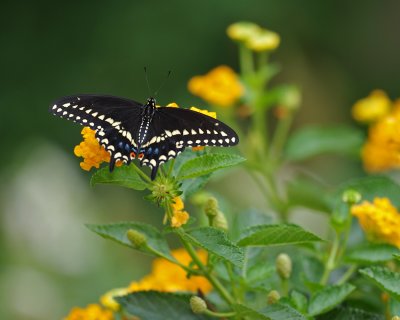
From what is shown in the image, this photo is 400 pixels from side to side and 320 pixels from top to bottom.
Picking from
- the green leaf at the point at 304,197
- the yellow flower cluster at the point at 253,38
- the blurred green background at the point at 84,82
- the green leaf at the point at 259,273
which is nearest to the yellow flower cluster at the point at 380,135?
the green leaf at the point at 304,197

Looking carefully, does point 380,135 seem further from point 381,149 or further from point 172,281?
point 172,281

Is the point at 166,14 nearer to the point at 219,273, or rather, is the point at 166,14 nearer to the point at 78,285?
the point at 78,285

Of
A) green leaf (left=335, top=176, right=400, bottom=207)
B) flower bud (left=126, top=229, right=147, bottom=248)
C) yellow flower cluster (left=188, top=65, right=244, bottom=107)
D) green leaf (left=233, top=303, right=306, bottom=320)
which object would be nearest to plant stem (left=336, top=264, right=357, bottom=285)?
green leaf (left=335, top=176, right=400, bottom=207)

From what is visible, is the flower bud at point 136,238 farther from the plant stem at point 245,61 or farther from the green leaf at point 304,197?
the plant stem at point 245,61

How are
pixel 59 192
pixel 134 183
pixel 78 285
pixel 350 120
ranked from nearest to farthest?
1. pixel 134 183
2. pixel 78 285
3. pixel 59 192
4. pixel 350 120

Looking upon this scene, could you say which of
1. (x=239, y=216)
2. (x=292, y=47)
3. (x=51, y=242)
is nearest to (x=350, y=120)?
(x=292, y=47)

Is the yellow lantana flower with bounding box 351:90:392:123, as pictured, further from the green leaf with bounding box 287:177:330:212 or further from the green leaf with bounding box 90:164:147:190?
the green leaf with bounding box 90:164:147:190
